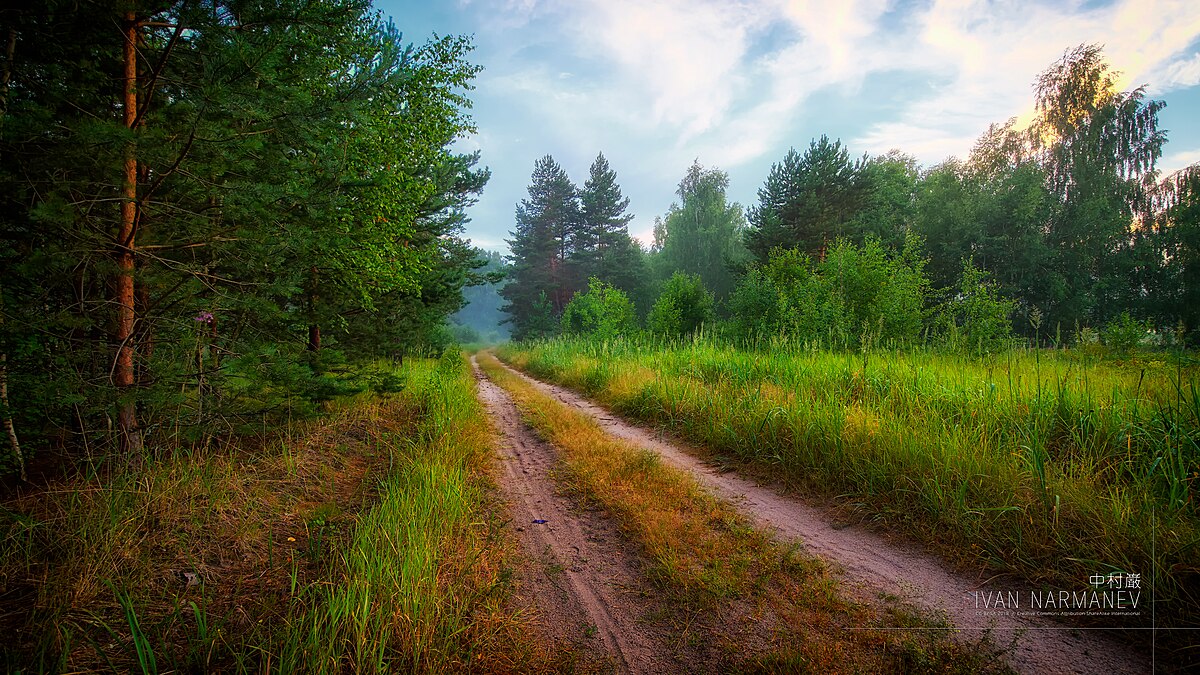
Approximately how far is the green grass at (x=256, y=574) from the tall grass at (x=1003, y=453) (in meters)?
2.93

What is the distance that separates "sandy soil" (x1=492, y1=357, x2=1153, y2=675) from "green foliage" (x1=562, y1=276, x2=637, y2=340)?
15.8m

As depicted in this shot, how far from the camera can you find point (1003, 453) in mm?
3008

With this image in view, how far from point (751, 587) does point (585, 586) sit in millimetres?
964

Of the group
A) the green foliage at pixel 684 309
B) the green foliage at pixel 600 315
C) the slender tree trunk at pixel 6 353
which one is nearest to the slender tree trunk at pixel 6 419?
the slender tree trunk at pixel 6 353

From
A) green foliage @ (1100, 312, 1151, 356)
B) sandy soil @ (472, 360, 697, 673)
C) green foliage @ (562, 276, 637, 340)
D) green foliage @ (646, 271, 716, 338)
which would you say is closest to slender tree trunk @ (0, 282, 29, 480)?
sandy soil @ (472, 360, 697, 673)

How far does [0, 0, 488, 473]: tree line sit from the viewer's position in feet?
9.00

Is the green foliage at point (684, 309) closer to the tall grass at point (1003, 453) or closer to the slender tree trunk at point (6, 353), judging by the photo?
the tall grass at point (1003, 453)

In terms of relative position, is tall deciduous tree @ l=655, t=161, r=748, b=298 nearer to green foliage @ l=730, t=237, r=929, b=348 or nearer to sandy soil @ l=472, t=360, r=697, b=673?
green foliage @ l=730, t=237, r=929, b=348

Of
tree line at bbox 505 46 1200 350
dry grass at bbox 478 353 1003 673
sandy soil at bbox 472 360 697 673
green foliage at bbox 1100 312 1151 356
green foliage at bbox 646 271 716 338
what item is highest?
tree line at bbox 505 46 1200 350

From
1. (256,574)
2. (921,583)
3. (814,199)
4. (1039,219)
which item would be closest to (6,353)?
(256,574)

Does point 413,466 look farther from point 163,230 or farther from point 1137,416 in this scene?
point 1137,416

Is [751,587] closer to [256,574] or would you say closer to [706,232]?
[256,574]

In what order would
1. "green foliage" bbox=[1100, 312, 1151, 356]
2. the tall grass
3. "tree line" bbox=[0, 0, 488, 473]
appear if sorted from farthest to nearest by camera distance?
"green foliage" bbox=[1100, 312, 1151, 356] → "tree line" bbox=[0, 0, 488, 473] → the tall grass

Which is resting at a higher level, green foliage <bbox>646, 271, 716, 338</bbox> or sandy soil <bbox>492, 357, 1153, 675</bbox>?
green foliage <bbox>646, 271, 716, 338</bbox>
